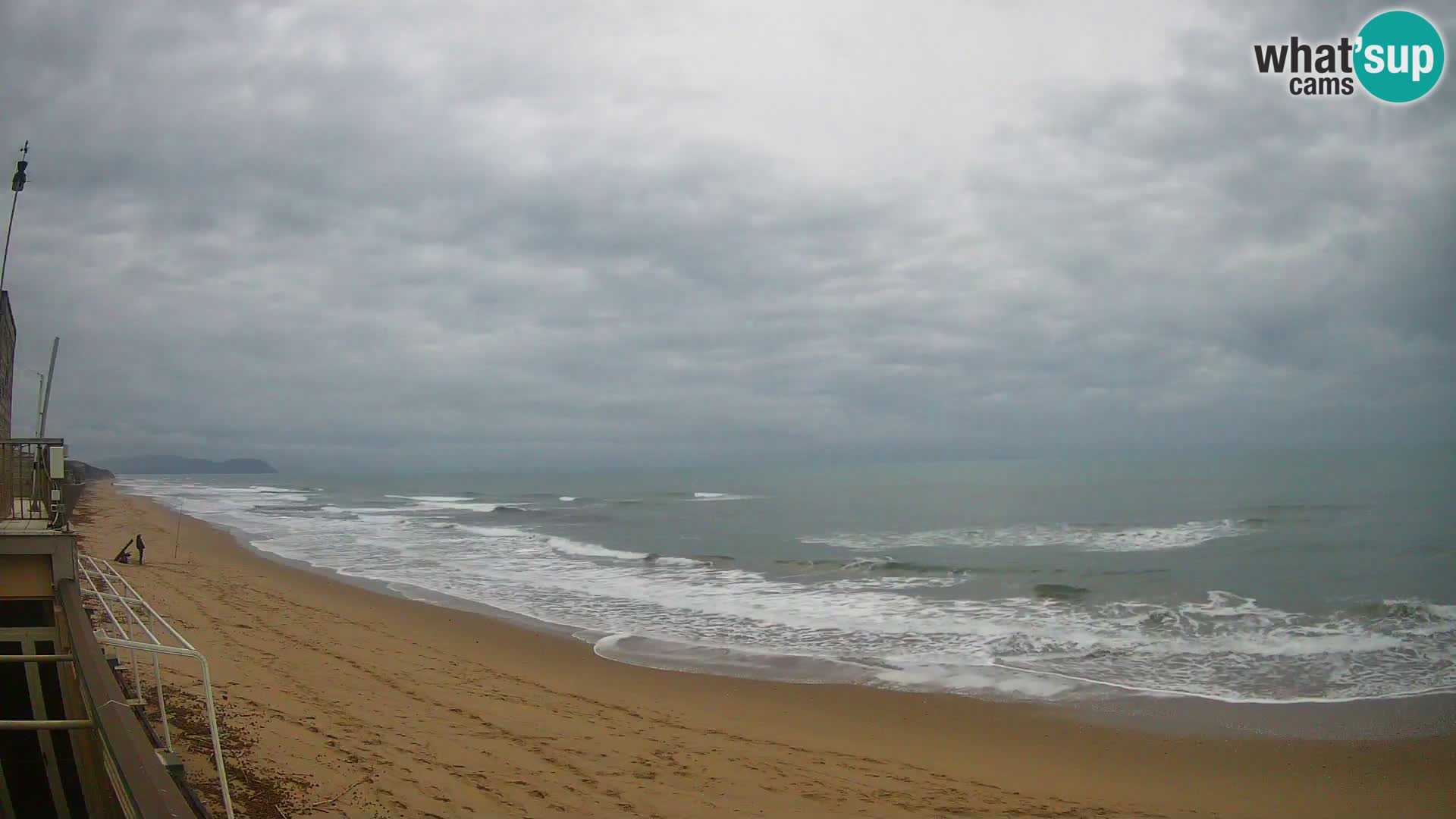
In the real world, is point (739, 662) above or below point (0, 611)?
below

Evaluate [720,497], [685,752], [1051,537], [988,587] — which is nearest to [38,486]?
[685,752]

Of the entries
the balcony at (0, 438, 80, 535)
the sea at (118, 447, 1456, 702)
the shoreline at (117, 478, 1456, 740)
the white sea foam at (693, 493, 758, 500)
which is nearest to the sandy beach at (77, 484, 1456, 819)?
the shoreline at (117, 478, 1456, 740)

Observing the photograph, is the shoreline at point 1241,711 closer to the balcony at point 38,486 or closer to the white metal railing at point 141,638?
the white metal railing at point 141,638

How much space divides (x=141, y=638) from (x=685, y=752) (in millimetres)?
8128

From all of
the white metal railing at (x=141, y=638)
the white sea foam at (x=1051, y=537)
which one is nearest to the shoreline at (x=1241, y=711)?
the white metal railing at (x=141, y=638)

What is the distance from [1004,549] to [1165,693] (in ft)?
57.1

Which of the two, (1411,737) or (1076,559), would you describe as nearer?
(1411,737)

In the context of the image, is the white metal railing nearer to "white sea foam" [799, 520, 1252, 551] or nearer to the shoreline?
the shoreline

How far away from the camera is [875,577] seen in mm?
21141

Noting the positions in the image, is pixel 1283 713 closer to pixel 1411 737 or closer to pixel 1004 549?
pixel 1411 737

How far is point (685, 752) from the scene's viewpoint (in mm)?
7777

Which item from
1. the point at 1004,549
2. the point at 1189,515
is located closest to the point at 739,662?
the point at 1004,549

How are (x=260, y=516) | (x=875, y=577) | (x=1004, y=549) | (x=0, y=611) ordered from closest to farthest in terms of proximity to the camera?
1. (x=0, y=611)
2. (x=875, y=577)
3. (x=1004, y=549)
4. (x=260, y=516)

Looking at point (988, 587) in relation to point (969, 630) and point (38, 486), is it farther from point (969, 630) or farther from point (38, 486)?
point (38, 486)
